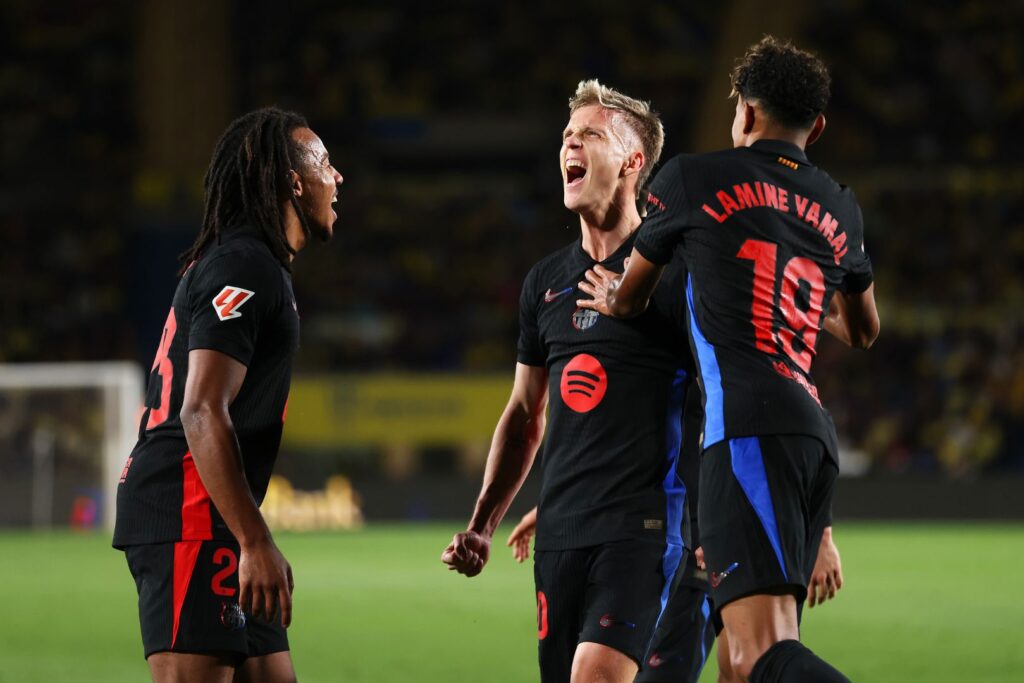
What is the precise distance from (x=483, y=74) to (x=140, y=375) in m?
8.88

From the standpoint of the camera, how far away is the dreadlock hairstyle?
13.6ft

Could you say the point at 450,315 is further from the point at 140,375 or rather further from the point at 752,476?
the point at 752,476

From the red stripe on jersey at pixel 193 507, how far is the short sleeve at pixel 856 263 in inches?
71.1

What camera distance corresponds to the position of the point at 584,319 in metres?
4.84

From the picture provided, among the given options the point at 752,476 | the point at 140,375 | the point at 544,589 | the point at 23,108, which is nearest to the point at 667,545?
the point at 544,589

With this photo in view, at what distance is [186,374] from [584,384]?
4.31 feet

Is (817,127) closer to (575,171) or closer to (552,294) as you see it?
(575,171)

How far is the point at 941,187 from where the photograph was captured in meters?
26.0

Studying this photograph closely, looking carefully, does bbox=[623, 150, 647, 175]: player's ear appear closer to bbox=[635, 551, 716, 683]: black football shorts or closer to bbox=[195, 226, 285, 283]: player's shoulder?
bbox=[635, 551, 716, 683]: black football shorts

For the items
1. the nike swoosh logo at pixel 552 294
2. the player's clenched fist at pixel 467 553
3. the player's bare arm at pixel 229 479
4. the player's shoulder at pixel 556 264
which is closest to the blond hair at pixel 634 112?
the player's shoulder at pixel 556 264

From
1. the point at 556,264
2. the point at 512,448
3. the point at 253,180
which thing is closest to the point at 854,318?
the point at 556,264

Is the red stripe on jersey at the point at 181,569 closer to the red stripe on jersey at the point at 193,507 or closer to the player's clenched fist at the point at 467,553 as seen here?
the red stripe on jersey at the point at 193,507

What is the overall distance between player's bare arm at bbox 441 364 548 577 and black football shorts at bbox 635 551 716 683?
63cm

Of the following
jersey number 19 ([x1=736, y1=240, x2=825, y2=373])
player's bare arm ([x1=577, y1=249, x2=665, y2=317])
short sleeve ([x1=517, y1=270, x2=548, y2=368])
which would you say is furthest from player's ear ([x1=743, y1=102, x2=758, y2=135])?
short sleeve ([x1=517, y1=270, x2=548, y2=368])
